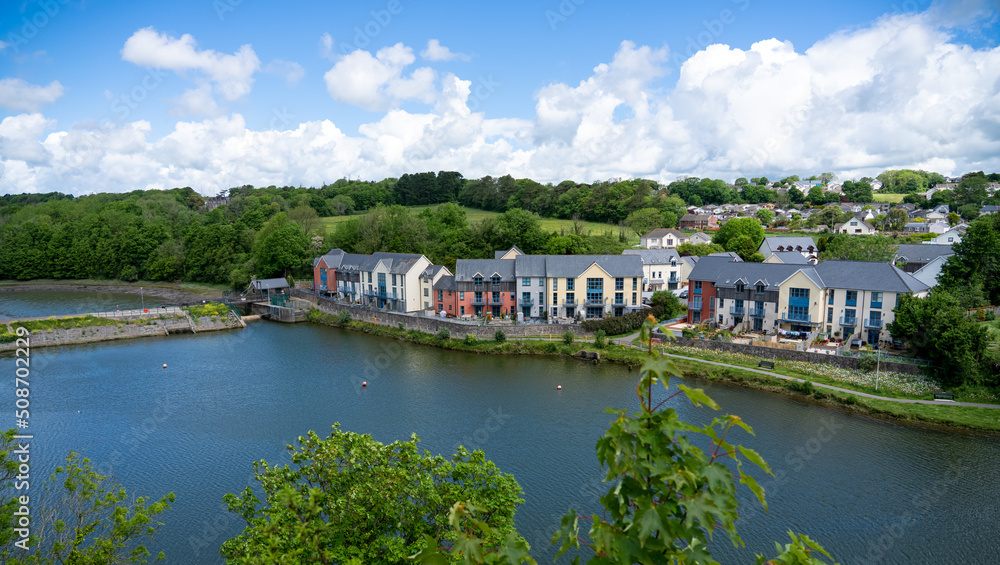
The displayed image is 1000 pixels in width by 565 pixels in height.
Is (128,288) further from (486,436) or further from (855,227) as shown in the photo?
(855,227)

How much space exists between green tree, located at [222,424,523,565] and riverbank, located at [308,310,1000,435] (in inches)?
302

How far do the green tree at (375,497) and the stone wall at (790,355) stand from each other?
1875 cm

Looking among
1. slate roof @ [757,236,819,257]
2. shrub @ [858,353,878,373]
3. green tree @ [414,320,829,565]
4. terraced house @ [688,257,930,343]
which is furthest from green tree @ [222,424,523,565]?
slate roof @ [757,236,819,257]

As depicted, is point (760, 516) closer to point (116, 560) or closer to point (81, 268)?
point (116, 560)

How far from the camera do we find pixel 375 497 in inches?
414

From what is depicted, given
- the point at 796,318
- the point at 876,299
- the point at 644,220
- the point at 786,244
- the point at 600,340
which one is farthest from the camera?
the point at 644,220

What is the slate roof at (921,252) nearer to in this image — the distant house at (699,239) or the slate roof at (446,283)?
the distant house at (699,239)

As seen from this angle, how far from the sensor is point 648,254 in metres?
56.6

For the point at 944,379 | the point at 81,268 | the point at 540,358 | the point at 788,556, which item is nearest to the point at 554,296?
the point at 540,358

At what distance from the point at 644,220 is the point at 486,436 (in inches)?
2521

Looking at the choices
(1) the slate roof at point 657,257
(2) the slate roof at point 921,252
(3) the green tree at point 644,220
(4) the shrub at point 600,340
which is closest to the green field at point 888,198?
(3) the green tree at point 644,220

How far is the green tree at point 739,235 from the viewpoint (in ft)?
216

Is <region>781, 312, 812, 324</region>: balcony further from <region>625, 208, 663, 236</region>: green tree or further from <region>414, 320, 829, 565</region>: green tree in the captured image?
<region>625, 208, 663, 236</region>: green tree

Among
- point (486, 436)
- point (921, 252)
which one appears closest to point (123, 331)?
point (486, 436)
